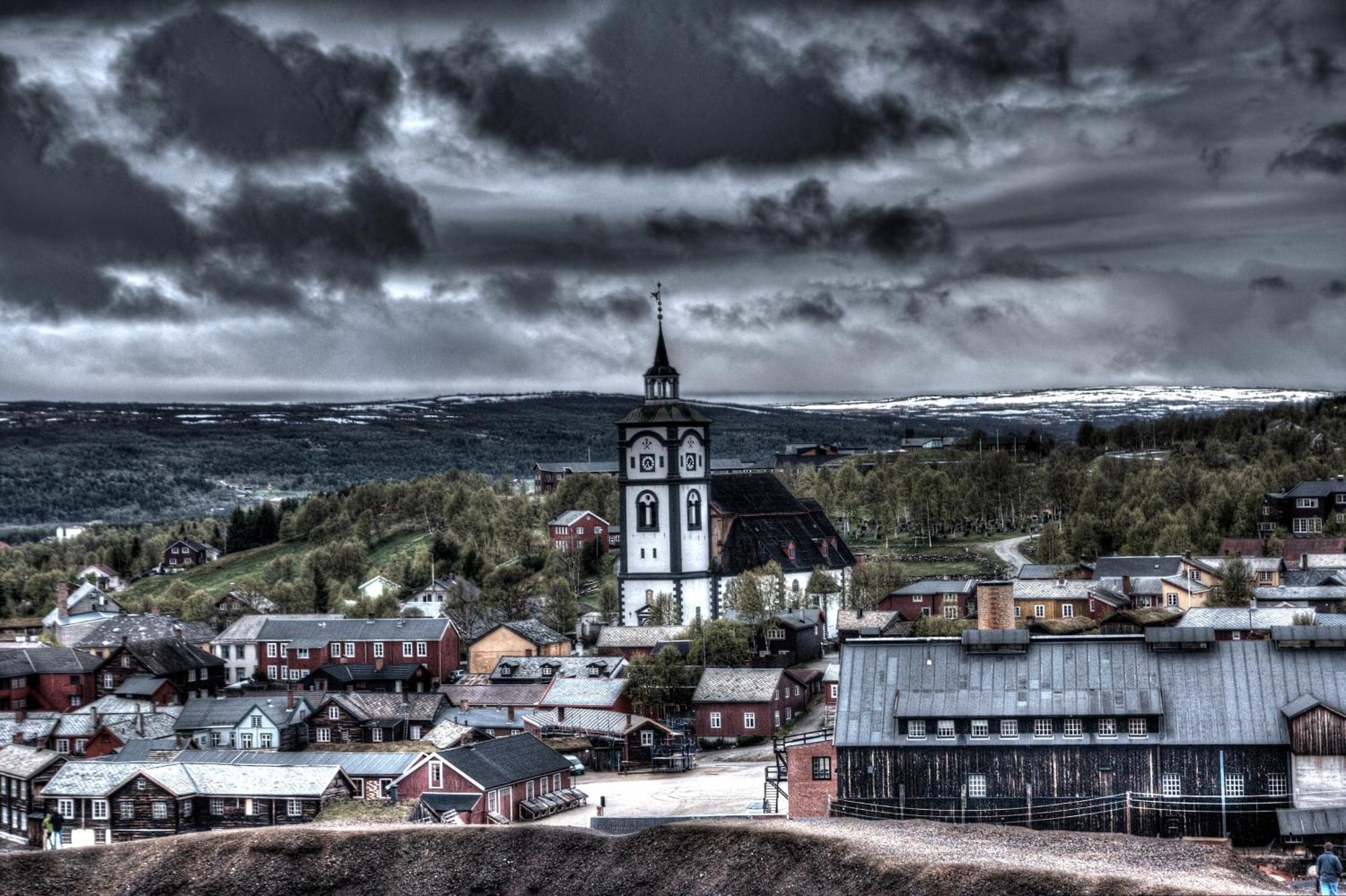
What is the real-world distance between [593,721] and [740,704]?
7832 millimetres

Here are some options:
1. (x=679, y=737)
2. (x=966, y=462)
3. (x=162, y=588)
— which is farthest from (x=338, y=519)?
(x=679, y=737)

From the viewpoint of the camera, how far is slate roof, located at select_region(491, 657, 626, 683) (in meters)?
92.8

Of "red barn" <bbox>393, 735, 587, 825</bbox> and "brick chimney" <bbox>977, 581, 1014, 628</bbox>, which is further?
"red barn" <bbox>393, 735, 587, 825</bbox>

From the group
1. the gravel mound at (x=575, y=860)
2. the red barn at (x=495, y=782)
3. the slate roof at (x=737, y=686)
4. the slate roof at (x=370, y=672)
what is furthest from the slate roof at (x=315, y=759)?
the slate roof at (x=370, y=672)

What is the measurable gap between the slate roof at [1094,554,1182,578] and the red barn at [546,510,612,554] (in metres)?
52.0

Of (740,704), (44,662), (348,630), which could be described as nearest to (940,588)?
(740,704)

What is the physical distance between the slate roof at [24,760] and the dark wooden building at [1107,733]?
4186 cm

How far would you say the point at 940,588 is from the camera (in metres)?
103

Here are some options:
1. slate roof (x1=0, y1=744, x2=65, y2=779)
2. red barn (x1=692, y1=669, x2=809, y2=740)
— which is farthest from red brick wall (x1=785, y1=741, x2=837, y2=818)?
slate roof (x1=0, y1=744, x2=65, y2=779)

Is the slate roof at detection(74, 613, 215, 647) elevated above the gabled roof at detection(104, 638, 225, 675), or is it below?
above

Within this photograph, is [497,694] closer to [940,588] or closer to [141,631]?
[940,588]

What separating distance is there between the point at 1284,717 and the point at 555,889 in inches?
892

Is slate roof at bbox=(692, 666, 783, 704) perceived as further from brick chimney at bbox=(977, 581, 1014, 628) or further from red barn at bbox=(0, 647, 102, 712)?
red barn at bbox=(0, 647, 102, 712)

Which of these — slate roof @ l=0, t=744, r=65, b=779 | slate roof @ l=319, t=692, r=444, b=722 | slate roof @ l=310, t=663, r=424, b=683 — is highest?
slate roof @ l=310, t=663, r=424, b=683
